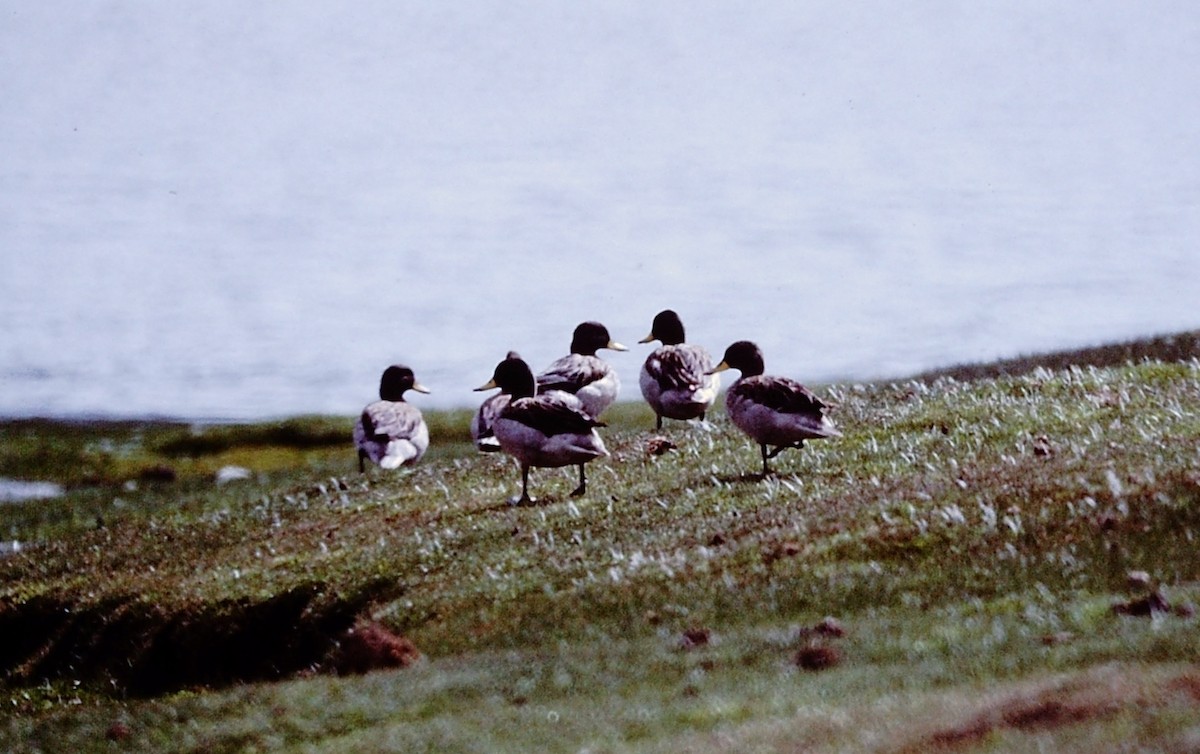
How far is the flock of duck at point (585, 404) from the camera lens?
21891mm

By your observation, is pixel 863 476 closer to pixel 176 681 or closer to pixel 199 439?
pixel 176 681

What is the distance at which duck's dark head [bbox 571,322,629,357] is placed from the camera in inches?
1298

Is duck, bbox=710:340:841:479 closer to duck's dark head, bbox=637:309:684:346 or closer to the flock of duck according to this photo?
the flock of duck

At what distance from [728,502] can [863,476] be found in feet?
6.99

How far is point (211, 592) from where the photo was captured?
2194 centimetres

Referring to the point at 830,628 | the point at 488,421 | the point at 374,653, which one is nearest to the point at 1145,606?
the point at 830,628

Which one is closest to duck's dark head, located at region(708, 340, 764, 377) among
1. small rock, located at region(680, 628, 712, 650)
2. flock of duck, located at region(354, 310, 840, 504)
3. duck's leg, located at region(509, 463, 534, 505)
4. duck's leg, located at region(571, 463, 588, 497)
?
flock of duck, located at region(354, 310, 840, 504)

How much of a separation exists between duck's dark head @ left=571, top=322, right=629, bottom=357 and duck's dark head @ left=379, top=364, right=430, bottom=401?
4330 mm

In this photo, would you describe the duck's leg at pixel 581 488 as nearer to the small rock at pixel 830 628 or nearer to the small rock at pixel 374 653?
the small rock at pixel 374 653

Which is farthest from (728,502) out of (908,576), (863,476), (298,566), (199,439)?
(199,439)

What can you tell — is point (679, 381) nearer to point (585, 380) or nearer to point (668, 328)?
point (585, 380)

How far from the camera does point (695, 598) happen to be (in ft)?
55.0

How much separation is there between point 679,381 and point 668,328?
525 centimetres

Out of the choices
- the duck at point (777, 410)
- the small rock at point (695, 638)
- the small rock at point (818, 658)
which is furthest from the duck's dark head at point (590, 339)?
the small rock at point (818, 658)
